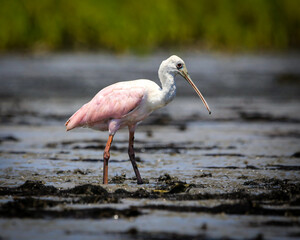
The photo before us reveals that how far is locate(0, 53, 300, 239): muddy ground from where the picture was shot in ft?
21.2

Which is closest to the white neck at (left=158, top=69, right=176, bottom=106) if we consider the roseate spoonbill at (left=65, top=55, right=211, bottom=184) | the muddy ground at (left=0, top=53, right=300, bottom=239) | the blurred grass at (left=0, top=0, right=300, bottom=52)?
the roseate spoonbill at (left=65, top=55, right=211, bottom=184)

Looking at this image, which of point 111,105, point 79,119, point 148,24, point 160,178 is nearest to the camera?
point 160,178

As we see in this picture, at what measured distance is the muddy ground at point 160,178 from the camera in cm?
648

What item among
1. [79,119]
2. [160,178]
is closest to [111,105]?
[79,119]

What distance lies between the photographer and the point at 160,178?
29.8 feet

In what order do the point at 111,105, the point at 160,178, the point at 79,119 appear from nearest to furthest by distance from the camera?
1. the point at 160,178
2. the point at 111,105
3. the point at 79,119

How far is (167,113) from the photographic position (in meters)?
17.7

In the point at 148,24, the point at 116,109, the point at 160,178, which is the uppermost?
the point at 148,24

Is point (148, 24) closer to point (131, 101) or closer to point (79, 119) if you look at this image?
point (79, 119)

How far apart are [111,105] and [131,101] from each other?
28cm

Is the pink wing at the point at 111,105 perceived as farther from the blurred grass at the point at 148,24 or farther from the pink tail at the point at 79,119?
the blurred grass at the point at 148,24

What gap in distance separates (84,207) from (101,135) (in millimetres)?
6754

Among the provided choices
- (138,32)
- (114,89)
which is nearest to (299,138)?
(114,89)

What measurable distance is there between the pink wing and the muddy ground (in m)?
0.71
